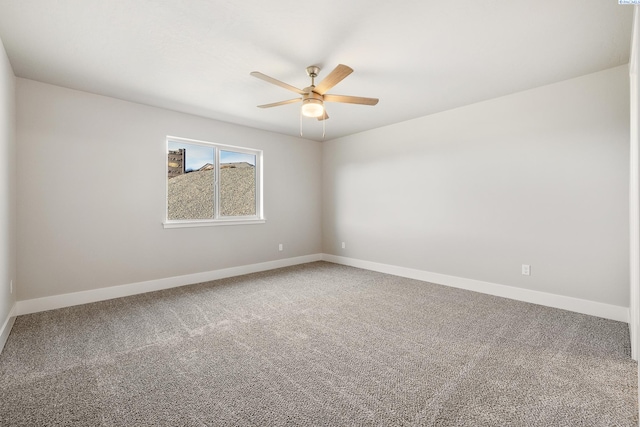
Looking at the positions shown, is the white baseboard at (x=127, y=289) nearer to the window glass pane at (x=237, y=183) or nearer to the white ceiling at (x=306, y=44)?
the window glass pane at (x=237, y=183)

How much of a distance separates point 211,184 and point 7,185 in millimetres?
2253

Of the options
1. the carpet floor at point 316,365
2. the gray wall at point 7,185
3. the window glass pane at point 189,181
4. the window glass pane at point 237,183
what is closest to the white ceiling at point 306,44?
the gray wall at point 7,185

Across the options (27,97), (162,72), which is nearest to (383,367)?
(162,72)

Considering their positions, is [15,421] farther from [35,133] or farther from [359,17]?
[359,17]

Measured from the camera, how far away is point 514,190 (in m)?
3.50

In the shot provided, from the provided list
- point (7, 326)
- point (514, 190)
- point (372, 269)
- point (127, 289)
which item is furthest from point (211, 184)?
point (514, 190)

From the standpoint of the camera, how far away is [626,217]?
2832 mm

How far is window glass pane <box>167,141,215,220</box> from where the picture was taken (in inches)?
166

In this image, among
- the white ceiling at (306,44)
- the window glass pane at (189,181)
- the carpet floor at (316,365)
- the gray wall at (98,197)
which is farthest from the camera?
the window glass pane at (189,181)

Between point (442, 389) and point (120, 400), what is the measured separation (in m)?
1.89

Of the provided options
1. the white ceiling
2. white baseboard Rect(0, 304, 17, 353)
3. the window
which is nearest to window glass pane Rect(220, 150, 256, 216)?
the window

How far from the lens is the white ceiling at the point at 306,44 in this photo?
198 centimetres

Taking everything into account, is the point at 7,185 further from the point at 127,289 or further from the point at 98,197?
the point at 127,289

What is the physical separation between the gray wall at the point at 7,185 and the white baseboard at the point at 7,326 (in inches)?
Result: 2.1
